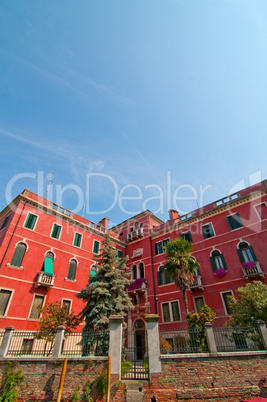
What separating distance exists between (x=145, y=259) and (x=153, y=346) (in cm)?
1672

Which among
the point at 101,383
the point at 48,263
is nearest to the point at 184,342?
the point at 101,383

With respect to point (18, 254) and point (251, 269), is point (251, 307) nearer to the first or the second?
point (251, 269)

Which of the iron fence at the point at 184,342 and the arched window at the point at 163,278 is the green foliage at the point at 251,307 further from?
the arched window at the point at 163,278

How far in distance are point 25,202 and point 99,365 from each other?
15754mm

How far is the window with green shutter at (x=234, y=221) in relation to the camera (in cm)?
1988

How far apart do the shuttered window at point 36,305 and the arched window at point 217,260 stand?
611 inches

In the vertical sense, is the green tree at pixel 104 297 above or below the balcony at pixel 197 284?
below

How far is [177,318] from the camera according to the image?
19953mm

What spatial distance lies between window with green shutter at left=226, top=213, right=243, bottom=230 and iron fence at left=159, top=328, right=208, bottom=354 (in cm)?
1209

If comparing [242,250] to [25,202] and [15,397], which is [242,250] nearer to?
[15,397]

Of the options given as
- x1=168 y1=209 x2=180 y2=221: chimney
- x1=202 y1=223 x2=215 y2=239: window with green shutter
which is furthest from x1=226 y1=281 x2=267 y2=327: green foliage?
x1=168 y1=209 x2=180 y2=221: chimney

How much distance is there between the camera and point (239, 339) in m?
10.2

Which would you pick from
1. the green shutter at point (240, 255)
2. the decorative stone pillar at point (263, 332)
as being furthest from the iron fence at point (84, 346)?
the green shutter at point (240, 255)

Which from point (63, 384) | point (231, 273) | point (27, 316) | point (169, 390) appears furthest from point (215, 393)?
point (27, 316)
